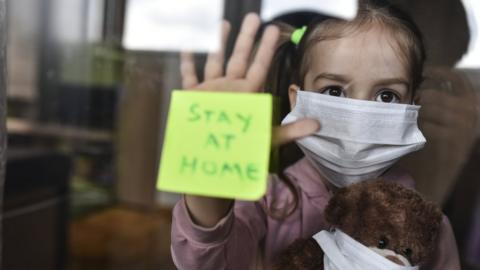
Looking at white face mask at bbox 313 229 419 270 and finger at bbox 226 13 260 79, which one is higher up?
finger at bbox 226 13 260 79

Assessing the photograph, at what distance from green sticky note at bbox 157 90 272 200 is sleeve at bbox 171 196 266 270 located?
47 millimetres

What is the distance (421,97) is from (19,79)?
1.51 m

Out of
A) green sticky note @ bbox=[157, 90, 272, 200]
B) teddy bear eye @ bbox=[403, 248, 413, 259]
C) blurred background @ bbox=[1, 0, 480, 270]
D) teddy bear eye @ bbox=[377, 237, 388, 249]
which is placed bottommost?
blurred background @ bbox=[1, 0, 480, 270]

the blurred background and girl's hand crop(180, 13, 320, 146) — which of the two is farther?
the blurred background

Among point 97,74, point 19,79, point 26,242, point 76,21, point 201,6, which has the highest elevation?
point 201,6

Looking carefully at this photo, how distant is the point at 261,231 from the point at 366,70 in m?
0.21

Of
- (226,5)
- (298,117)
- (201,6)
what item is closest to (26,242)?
(201,6)

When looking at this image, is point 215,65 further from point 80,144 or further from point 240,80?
point 80,144

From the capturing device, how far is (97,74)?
1.27m

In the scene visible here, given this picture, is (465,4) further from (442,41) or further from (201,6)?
Result: (201,6)

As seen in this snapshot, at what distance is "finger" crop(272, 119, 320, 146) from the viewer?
40cm

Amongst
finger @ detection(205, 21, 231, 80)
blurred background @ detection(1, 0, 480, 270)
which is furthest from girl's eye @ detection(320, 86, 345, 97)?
blurred background @ detection(1, 0, 480, 270)

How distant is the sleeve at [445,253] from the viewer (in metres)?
0.46

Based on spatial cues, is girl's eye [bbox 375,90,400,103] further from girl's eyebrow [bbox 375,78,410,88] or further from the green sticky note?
the green sticky note
